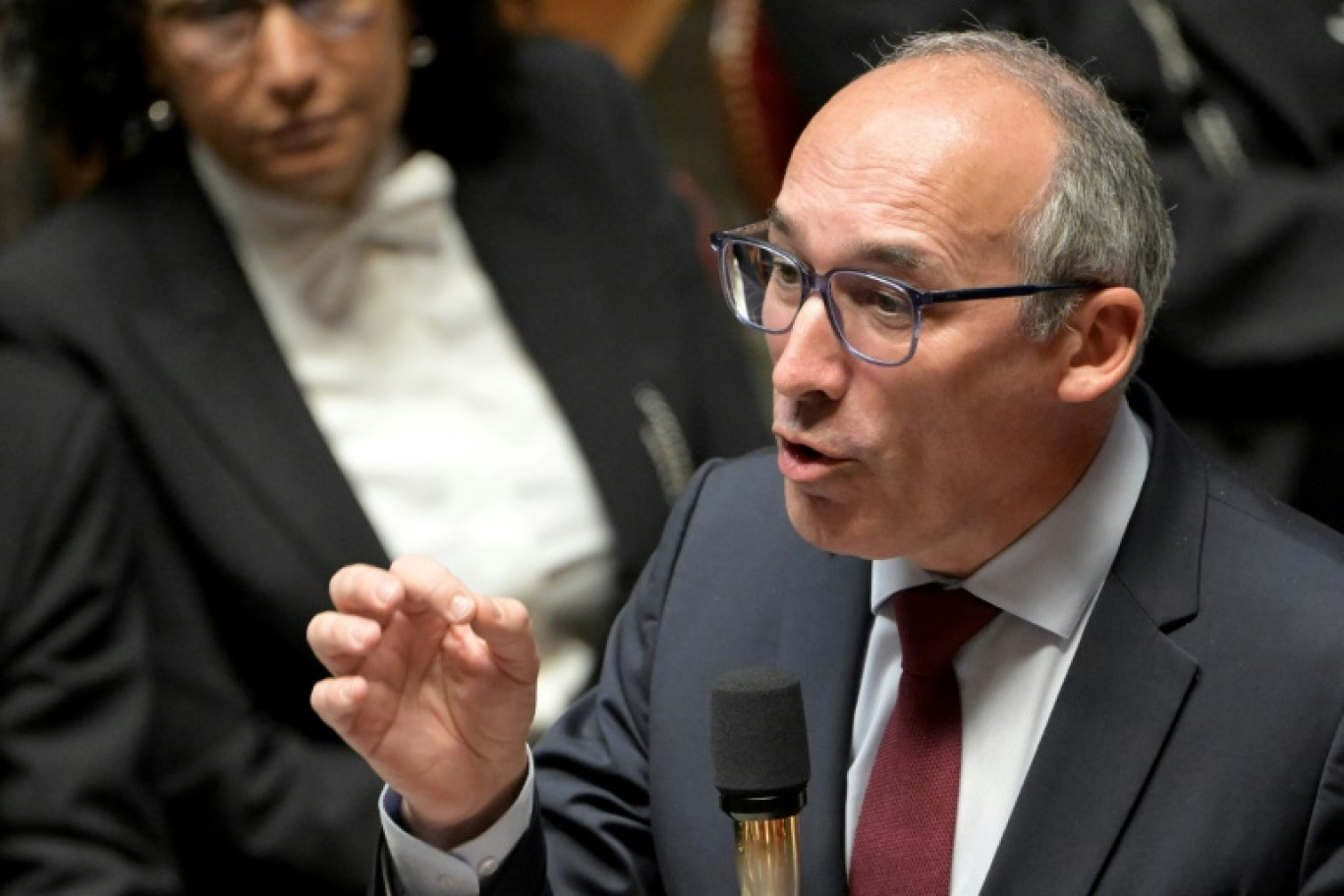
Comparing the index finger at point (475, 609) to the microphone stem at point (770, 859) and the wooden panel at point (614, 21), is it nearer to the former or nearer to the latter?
the microphone stem at point (770, 859)

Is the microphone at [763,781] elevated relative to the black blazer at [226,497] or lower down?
elevated

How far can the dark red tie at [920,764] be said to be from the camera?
5.49 feet

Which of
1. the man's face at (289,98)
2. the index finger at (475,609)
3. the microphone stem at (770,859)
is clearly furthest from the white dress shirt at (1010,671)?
the man's face at (289,98)

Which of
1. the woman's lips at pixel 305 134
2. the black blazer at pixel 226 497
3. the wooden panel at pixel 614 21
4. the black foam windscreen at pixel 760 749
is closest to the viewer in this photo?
the black foam windscreen at pixel 760 749

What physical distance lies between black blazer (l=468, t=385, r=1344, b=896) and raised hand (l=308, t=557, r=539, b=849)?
63 mm

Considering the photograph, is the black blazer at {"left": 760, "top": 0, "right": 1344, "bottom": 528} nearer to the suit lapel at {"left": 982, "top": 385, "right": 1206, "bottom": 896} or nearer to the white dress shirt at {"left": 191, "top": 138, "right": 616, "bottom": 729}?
the white dress shirt at {"left": 191, "top": 138, "right": 616, "bottom": 729}

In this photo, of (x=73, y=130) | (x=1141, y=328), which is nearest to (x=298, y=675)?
(x=73, y=130)

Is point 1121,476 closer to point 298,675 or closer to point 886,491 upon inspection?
point 886,491

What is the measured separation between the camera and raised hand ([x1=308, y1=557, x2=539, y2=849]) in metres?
1.60

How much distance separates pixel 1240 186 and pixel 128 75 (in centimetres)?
137

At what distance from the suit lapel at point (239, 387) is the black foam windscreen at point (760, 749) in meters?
1.15

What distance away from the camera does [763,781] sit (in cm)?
142

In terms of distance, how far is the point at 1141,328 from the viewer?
5.53ft

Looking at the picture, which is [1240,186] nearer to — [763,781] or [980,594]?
[980,594]
